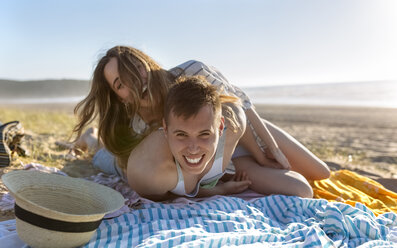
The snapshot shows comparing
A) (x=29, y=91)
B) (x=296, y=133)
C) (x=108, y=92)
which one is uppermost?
(x=108, y=92)

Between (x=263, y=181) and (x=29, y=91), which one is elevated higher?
(x=263, y=181)

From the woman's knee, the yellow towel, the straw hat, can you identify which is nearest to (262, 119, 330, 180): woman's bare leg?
the yellow towel

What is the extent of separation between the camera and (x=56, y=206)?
214 centimetres

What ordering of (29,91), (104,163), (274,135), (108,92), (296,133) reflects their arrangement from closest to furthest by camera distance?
(108,92)
(274,135)
(104,163)
(296,133)
(29,91)

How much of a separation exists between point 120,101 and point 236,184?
3.85 feet

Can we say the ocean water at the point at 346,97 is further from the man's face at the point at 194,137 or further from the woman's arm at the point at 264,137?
the man's face at the point at 194,137

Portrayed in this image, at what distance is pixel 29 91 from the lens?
116 ft

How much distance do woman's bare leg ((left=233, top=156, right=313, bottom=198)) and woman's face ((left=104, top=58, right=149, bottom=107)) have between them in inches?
42.9

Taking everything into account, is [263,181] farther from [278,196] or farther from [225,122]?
[225,122]

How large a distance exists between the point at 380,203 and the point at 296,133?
500 centimetres

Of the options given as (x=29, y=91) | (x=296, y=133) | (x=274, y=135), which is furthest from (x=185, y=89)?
(x=29, y=91)

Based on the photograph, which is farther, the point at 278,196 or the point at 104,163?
the point at 104,163

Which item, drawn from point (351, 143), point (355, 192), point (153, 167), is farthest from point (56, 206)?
point (351, 143)

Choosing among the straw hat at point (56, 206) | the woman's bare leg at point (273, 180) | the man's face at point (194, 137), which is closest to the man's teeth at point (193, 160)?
the man's face at point (194, 137)
